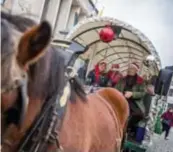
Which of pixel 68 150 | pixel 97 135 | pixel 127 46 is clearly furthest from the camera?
pixel 127 46

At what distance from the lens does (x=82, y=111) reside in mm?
1746

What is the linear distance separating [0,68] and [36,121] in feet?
1.27

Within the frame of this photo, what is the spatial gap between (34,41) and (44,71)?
252 millimetres

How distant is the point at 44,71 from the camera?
1.28 meters

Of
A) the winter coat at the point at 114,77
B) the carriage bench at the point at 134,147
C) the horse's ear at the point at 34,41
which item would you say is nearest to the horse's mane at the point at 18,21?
the horse's ear at the point at 34,41

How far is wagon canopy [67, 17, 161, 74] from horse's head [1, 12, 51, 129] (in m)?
5.44

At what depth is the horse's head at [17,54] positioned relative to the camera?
101 cm

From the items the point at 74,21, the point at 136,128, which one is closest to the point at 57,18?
the point at 74,21

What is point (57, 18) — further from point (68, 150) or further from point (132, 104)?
point (68, 150)

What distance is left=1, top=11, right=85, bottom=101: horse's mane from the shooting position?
A: 1203 millimetres

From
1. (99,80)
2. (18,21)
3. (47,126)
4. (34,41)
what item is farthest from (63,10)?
(34,41)

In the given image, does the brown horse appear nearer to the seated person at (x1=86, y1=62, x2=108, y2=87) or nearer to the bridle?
the bridle

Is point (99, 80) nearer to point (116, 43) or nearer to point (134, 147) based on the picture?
point (134, 147)

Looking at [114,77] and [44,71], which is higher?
[114,77]
